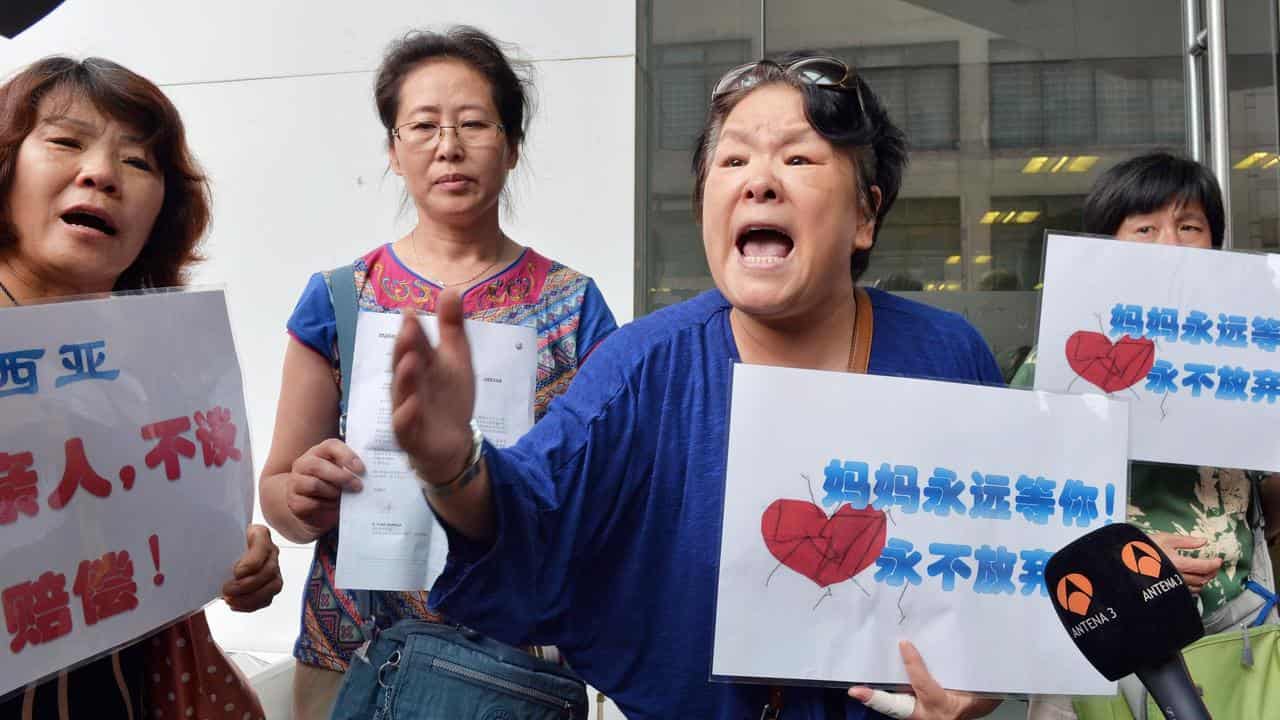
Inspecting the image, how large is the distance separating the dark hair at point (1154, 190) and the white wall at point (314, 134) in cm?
238

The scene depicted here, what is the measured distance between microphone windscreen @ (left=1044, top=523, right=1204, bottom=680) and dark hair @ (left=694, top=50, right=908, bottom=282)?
2.34ft

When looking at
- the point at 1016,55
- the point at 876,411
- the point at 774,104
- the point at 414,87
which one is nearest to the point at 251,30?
the point at 414,87

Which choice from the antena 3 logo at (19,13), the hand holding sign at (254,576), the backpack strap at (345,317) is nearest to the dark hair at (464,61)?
the backpack strap at (345,317)

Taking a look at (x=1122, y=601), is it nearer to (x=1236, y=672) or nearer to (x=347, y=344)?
(x=1236, y=672)

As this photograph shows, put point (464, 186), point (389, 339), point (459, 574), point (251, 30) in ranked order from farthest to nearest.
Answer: point (251, 30)
point (464, 186)
point (389, 339)
point (459, 574)

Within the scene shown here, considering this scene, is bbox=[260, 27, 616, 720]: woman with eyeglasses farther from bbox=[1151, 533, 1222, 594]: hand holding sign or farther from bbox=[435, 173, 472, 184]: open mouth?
bbox=[1151, 533, 1222, 594]: hand holding sign

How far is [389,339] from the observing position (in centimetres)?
183

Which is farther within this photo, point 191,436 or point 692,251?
point 692,251

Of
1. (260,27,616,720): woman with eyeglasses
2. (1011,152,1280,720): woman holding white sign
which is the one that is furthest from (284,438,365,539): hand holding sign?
(1011,152,1280,720): woman holding white sign

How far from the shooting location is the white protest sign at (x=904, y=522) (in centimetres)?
146

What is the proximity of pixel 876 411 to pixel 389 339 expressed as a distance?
0.92 metres

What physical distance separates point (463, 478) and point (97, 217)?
0.89 meters

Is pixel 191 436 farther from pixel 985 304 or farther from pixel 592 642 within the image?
pixel 985 304

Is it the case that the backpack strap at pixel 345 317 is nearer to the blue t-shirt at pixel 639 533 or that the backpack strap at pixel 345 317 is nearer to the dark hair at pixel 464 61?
the dark hair at pixel 464 61
